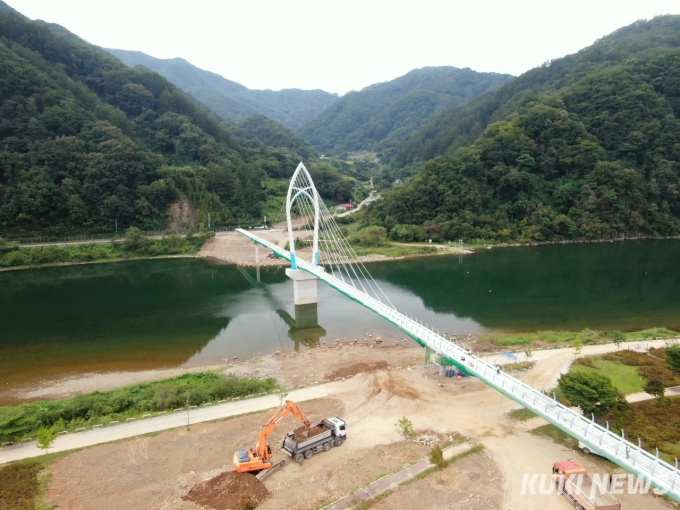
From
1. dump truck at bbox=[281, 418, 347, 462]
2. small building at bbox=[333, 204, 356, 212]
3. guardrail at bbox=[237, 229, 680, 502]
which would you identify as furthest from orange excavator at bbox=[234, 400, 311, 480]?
small building at bbox=[333, 204, 356, 212]

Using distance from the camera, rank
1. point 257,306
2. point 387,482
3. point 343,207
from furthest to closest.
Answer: point 343,207 < point 257,306 < point 387,482

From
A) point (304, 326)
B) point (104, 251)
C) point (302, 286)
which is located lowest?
point (304, 326)

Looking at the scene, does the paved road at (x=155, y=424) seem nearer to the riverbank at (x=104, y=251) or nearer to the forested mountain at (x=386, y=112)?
the riverbank at (x=104, y=251)

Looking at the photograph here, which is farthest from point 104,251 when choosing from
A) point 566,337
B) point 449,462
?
point 449,462

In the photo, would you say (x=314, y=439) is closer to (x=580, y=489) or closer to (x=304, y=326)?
(x=580, y=489)

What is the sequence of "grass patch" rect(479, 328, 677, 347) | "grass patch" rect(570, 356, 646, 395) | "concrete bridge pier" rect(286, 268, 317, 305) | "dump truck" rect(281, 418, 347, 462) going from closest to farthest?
1. "dump truck" rect(281, 418, 347, 462)
2. "grass patch" rect(570, 356, 646, 395)
3. "grass patch" rect(479, 328, 677, 347)
4. "concrete bridge pier" rect(286, 268, 317, 305)

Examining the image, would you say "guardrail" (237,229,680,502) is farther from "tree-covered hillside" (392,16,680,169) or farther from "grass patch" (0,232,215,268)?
"tree-covered hillside" (392,16,680,169)

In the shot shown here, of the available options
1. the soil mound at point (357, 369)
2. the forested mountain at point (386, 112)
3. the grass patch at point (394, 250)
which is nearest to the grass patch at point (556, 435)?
the soil mound at point (357, 369)

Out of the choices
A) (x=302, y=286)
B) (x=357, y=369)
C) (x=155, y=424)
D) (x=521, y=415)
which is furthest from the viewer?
(x=302, y=286)
